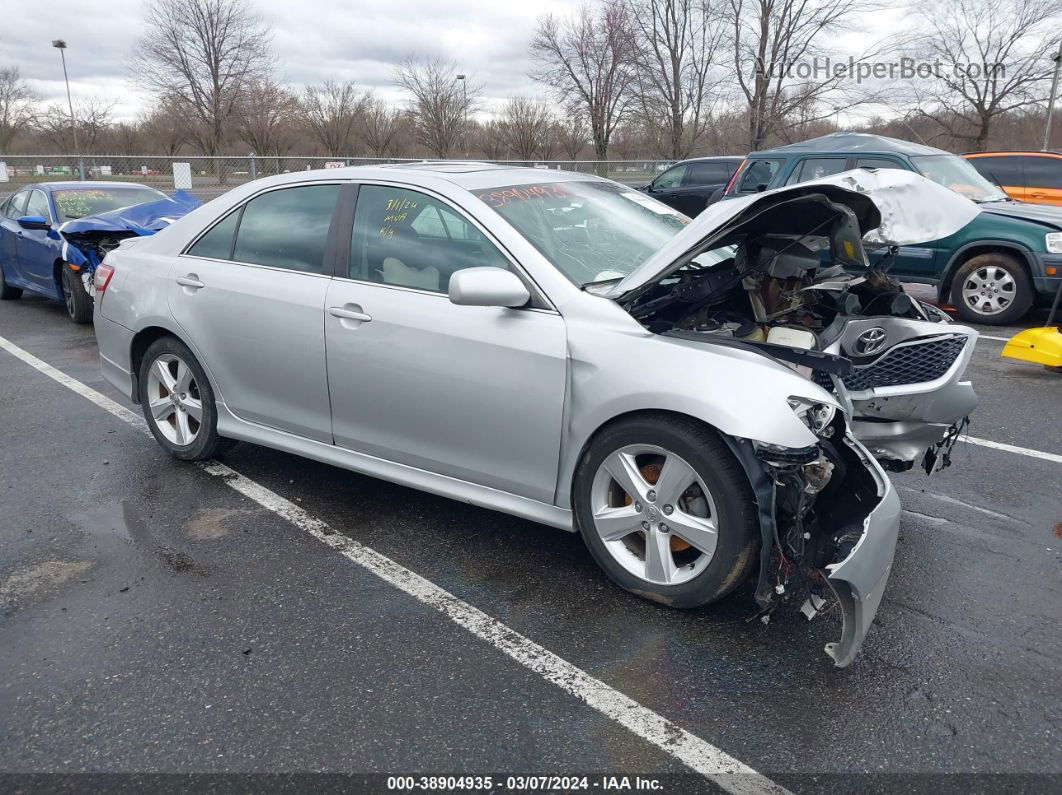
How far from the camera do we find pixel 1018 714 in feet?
8.23

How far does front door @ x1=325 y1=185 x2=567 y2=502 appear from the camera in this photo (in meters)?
3.23

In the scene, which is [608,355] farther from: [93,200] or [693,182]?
[693,182]

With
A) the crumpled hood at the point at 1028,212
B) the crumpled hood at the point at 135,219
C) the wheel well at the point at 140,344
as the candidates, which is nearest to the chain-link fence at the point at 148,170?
the crumpled hood at the point at 135,219

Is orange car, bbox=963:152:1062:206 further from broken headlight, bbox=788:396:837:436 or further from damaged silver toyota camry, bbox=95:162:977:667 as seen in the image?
broken headlight, bbox=788:396:837:436

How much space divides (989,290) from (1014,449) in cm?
417

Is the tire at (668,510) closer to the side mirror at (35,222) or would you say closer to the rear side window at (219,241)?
the rear side window at (219,241)

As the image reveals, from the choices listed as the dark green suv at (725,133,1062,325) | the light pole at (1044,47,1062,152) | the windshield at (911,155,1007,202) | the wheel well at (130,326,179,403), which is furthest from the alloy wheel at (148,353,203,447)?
the light pole at (1044,47,1062,152)

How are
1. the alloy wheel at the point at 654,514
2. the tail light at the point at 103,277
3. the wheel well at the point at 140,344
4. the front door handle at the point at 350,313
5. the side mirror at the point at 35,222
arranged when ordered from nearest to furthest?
the alloy wheel at the point at 654,514 → the front door handle at the point at 350,313 → the wheel well at the point at 140,344 → the tail light at the point at 103,277 → the side mirror at the point at 35,222

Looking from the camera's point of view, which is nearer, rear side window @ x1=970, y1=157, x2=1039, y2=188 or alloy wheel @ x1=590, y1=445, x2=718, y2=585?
alloy wheel @ x1=590, y1=445, x2=718, y2=585

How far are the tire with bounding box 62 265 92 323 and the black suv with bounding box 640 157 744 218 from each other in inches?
380

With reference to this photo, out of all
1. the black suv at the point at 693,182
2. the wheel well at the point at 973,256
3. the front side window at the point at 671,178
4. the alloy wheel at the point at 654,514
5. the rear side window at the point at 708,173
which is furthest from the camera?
the front side window at the point at 671,178

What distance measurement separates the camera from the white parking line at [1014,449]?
4.73 m

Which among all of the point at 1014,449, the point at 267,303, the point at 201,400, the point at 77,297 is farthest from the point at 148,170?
the point at 1014,449

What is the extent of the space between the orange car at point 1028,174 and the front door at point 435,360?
9.93 meters
